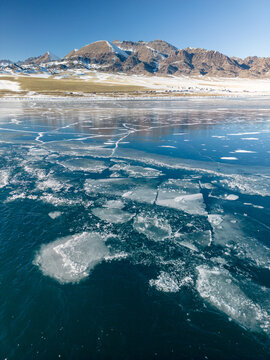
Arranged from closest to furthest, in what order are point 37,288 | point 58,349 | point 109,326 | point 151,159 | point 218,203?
point 58,349, point 109,326, point 37,288, point 218,203, point 151,159

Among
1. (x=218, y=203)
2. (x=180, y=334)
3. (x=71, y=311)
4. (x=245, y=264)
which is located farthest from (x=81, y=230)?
(x=218, y=203)

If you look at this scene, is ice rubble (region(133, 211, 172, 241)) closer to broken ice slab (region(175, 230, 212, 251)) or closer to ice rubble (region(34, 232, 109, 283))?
broken ice slab (region(175, 230, 212, 251))

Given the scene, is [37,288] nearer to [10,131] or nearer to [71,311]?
[71,311]

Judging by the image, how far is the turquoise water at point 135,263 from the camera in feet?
8.96

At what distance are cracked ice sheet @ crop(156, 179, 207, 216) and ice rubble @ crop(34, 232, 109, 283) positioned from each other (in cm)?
214

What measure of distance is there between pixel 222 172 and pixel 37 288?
22.5 feet

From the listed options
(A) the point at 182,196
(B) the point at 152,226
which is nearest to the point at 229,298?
(B) the point at 152,226

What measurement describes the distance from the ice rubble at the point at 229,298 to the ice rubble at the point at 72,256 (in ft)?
5.78

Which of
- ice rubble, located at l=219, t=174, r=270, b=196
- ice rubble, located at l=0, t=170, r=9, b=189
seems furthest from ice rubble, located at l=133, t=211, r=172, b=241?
ice rubble, located at l=0, t=170, r=9, b=189

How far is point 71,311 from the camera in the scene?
306cm

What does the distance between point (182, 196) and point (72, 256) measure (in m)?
3.40

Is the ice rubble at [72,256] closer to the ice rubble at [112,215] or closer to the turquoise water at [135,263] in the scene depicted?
the turquoise water at [135,263]

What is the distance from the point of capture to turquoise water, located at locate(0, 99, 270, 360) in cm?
273

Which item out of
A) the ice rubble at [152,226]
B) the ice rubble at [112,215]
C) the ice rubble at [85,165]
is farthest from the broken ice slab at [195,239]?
the ice rubble at [85,165]
